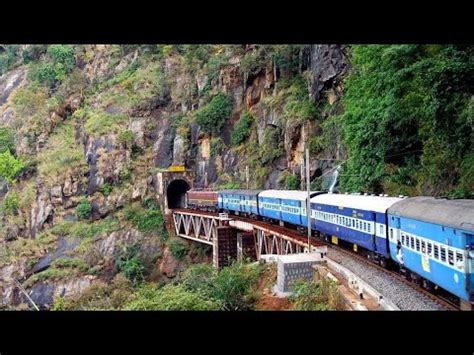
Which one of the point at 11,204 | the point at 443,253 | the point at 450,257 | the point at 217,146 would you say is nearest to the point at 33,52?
the point at 11,204

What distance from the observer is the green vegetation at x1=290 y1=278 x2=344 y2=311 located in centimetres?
1131

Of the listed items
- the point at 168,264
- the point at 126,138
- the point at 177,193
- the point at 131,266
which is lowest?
the point at 168,264

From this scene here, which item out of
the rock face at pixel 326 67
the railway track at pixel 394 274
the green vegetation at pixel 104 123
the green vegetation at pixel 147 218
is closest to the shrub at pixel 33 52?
the green vegetation at pixel 104 123

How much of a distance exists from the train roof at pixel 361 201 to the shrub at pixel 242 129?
21.8m

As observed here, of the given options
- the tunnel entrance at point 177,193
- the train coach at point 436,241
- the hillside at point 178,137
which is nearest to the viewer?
the train coach at point 436,241

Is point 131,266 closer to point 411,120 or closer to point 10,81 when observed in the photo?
point 411,120

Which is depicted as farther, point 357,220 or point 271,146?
point 271,146

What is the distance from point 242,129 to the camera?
40844 mm

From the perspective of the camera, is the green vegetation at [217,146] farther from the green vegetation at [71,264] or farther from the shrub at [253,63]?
the green vegetation at [71,264]

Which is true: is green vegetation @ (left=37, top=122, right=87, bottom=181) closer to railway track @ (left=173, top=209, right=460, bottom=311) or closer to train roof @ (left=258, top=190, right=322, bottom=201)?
train roof @ (left=258, top=190, right=322, bottom=201)

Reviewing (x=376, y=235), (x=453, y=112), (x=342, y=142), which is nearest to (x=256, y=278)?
(x=376, y=235)

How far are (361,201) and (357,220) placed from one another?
58 cm

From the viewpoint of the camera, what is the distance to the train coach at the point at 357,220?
529 inches
